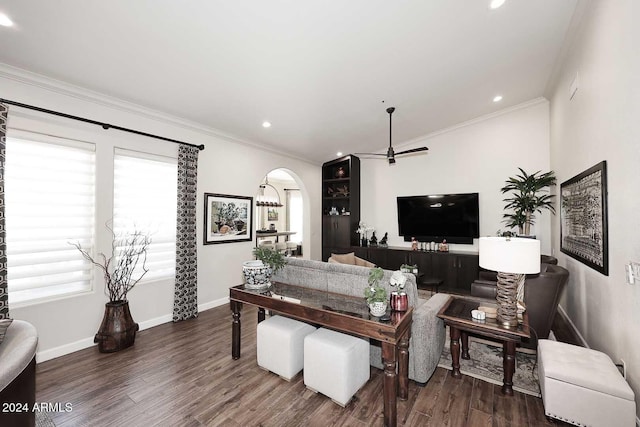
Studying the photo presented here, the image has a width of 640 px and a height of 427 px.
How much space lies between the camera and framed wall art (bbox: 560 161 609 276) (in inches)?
91.0

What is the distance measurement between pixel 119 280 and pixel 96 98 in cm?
218

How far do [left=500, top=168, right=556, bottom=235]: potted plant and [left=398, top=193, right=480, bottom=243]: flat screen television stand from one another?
2.11 ft

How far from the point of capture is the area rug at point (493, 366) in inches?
95.2

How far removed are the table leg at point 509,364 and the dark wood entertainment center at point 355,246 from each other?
2.61 metres

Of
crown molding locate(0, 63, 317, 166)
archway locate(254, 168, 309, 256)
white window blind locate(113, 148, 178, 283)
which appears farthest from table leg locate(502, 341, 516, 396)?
archway locate(254, 168, 309, 256)

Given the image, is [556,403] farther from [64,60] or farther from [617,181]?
[64,60]

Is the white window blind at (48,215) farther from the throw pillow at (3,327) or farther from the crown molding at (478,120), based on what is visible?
the crown molding at (478,120)

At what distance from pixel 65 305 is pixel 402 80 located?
4820 mm

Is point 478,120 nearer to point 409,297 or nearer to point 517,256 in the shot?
point 517,256

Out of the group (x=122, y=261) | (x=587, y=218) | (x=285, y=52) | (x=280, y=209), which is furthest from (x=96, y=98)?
(x=280, y=209)

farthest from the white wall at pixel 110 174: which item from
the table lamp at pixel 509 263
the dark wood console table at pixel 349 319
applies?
the table lamp at pixel 509 263

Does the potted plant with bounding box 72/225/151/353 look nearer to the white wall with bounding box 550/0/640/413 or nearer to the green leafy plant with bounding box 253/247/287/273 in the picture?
the green leafy plant with bounding box 253/247/287/273

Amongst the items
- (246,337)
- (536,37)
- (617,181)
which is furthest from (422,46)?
(246,337)

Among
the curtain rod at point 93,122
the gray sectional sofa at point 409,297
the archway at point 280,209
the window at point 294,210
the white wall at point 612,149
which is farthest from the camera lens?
the window at point 294,210
